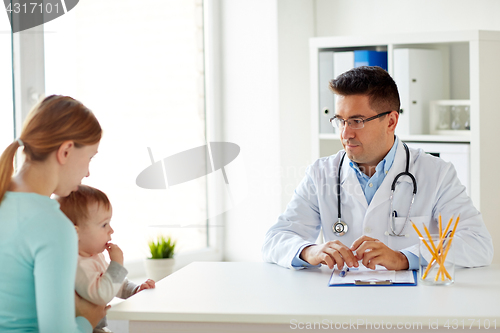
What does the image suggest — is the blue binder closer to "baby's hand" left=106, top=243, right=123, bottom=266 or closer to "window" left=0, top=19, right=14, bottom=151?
"baby's hand" left=106, top=243, right=123, bottom=266

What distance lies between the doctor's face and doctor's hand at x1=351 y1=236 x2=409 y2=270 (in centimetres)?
49

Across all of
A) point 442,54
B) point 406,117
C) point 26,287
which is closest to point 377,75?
point 406,117

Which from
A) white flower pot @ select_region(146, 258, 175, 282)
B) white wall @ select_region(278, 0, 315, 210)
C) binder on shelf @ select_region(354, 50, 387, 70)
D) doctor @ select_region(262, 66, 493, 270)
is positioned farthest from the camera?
white wall @ select_region(278, 0, 315, 210)

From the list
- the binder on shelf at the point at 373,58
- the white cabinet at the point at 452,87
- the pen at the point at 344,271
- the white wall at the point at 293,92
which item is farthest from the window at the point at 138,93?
the pen at the point at 344,271

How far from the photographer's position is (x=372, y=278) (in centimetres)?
160

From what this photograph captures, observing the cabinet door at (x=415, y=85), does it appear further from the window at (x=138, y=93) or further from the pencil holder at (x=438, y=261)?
the pencil holder at (x=438, y=261)

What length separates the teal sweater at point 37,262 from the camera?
121cm

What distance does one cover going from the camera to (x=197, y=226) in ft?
11.0

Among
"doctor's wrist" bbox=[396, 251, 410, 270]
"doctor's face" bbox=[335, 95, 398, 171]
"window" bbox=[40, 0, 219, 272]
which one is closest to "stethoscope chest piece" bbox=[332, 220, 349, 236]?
"doctor's face" bbox=[335, 95, 398, 171]

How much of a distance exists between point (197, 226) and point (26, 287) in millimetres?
2110

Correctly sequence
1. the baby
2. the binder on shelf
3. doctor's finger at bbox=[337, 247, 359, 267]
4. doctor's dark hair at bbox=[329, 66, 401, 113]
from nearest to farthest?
1. the baby
2. doctor's finger at bbox=[337, 247, 359, 267]
3. doctor's dark hair at bbox=[329, 66, 401, 113]
4. the binder on shelf

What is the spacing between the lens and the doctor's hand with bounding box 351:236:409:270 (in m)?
1.67

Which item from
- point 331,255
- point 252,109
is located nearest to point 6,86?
point 252,109

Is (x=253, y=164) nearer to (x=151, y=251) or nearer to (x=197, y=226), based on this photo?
(x=197, y=226)
